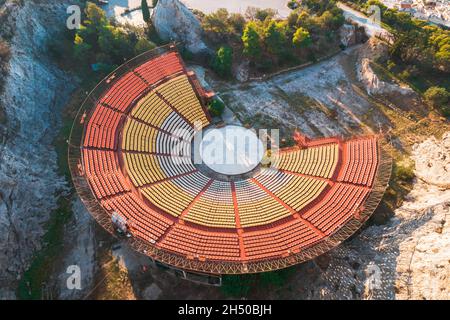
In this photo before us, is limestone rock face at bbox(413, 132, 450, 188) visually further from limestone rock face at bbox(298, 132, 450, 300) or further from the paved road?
the paved road

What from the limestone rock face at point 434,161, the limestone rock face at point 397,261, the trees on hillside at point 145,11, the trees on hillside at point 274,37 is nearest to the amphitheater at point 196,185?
the limestone rock face at point 397,261

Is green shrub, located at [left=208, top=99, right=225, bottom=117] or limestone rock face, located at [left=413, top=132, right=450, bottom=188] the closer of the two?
limestone rock face, located at [left=413, top=132, right=450, bottom=188]

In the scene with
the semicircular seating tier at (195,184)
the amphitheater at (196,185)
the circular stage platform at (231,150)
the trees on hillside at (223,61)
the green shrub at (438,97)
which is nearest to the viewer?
the amphitheater at (196,185)

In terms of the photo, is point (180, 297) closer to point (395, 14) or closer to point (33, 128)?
point (33, 128)

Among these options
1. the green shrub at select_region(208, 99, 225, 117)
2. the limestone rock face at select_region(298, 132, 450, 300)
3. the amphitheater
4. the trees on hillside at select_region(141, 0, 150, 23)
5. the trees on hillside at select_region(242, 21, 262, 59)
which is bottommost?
the limestone rock face at select_region(298, 132, 450, 300)

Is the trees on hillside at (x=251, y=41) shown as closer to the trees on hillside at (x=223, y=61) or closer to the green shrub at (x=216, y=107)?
the trees on hillside at (x=223, y=61)

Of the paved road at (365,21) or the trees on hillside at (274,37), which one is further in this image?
the paved road at (365,21)

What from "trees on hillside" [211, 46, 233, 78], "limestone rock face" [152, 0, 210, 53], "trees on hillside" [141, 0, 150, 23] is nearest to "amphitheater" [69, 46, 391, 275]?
"trees on hillside" [211, 46, 233, 78]
